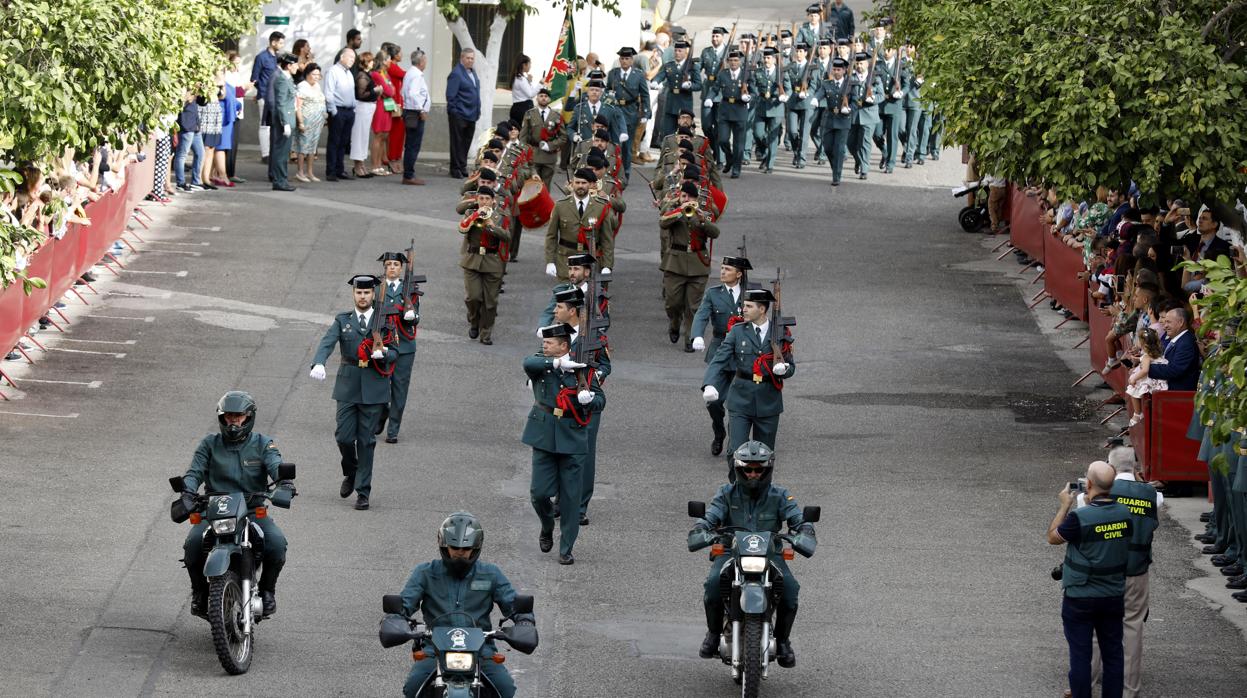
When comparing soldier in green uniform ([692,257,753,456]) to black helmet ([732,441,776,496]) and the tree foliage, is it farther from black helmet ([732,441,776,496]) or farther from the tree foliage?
black helmet ([732,441,776,496])

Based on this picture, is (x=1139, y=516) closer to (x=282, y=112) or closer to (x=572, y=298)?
(x=572, y=298)

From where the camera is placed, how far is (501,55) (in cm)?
3300

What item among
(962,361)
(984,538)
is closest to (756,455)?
(984,538)

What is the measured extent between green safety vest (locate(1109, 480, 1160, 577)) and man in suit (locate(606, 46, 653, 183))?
18.7 m

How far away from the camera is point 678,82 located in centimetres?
3123

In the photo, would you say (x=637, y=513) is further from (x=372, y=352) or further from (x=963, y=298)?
(x=963, y=298)

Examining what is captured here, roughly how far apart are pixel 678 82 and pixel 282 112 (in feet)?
22.6

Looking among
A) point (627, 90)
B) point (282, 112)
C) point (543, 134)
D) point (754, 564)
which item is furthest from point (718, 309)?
point (627, 90)

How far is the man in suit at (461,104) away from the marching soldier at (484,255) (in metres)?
9.11

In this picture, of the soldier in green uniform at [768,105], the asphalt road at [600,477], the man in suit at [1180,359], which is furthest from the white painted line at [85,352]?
the soldier in green uniform at [768,105]

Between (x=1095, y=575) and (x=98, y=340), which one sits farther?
(x=98, y=340)

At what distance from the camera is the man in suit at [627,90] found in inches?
1166

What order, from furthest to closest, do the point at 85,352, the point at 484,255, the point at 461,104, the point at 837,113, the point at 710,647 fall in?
1. the point at 837,113
2. the point at 461,104
3. the point at 484,255
4. the point at 85,352
5. the point at 710,647

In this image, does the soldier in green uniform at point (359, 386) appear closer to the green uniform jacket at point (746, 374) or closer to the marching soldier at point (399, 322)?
the marching soldier at point (399, 322)
